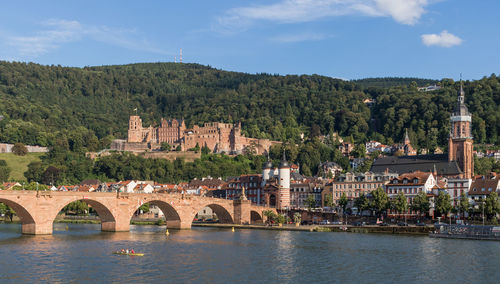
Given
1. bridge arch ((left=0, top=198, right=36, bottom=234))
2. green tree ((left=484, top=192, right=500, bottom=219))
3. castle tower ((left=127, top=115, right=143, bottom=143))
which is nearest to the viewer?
bridge arch ((left=0, top=198, right=36, bottom=234))

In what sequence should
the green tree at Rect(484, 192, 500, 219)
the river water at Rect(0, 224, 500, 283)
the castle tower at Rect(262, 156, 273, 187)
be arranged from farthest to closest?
1. the castle tower at Rect(262, 156, 273, 187)
2. the green tree at Rect(484, 192, 500, 219)
3. the river water at Rect(0, 224, 500, 283)

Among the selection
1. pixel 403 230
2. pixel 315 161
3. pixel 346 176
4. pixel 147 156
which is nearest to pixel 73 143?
pixel 147 156

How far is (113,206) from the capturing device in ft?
215

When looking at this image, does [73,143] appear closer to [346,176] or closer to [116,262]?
[346,176]

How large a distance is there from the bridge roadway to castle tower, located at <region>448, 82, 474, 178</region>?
37.5 metres

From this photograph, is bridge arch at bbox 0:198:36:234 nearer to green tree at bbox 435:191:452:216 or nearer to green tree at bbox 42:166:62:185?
green tree at bbox 435:191:452:216

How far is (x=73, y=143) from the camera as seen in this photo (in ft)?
487

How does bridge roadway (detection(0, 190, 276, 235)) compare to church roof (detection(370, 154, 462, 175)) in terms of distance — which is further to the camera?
church roof (detection(370, 154, 462, 175))

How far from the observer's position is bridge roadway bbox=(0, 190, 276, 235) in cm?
5825

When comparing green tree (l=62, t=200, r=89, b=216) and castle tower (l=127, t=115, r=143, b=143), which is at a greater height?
castle tower (l=127, t=115, r=143, b=143)

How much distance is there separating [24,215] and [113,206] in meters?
9.31

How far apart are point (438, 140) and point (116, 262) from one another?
120069 millimetres

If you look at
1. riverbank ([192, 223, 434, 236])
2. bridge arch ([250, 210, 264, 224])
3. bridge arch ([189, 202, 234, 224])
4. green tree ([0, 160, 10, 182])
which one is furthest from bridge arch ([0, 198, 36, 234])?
green tree ([0, 160, 10, 182])

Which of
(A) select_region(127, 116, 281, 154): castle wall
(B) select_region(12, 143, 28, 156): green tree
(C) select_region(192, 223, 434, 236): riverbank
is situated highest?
(A) select_region(127, 116, 281, 154): castle wall
